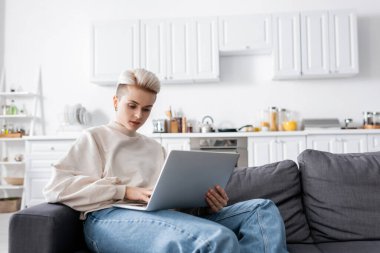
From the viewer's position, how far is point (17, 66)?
16.5 ft

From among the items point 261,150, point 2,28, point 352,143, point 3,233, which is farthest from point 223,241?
point 2,28

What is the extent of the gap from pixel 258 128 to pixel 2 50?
138 inches

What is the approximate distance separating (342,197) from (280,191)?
0.27 metres

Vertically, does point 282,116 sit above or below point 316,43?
below

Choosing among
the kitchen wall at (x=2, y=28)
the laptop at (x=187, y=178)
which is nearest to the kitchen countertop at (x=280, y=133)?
the kitchen wall at (x=2, y=28)

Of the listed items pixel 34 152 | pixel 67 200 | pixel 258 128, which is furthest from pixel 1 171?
pixel 67 200

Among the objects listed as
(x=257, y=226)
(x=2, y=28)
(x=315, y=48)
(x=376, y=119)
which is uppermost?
(x=2, y=28)

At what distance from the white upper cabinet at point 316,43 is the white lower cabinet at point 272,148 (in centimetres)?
81

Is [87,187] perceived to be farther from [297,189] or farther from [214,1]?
[214,1]

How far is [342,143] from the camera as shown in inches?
159

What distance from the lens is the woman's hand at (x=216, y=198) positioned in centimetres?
145

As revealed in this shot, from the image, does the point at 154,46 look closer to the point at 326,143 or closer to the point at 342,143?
the point at 326,143

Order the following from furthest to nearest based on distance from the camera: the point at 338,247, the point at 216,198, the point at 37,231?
the point at 338,247 → the point at 216,198 → the point at 37,231

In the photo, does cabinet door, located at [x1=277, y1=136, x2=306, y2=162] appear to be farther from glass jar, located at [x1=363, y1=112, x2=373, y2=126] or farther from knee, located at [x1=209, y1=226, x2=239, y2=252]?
knee, located at [x1=209, y1=226, x2=239, y2=252]
